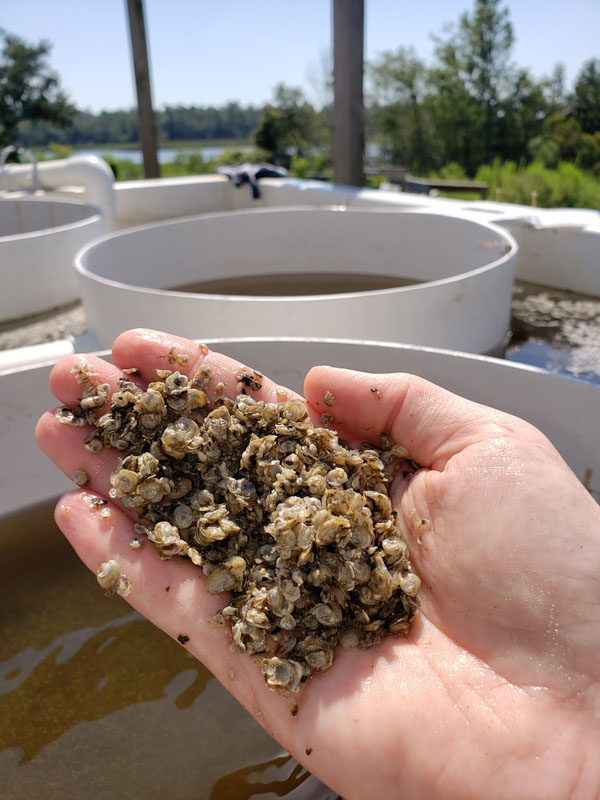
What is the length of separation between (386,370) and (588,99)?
2379 cm

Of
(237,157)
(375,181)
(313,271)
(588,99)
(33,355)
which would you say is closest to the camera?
(33,355)

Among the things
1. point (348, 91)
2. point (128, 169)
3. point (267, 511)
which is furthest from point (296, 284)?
point (128, 169)

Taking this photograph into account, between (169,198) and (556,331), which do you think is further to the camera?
(169,198)

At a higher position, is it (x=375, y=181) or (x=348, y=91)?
(x=348, y=91)

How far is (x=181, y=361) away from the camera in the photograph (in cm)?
131

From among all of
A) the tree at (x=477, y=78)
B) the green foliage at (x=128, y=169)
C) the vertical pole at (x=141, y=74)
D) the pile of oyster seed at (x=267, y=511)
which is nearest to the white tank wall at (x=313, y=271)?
the pile of oyster seed at (x=267, y=511)

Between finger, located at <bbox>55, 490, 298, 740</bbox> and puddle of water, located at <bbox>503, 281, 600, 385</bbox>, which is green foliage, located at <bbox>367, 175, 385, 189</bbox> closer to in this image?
puddle of water, located at <bbox>503, 281, 600, 385</bbox>

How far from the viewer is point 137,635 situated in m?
1.46

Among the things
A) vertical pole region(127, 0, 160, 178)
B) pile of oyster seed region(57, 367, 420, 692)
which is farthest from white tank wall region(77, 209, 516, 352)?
vertical pole region(127, 0, 160, 178)

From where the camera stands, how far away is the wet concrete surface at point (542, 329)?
9.50 ft

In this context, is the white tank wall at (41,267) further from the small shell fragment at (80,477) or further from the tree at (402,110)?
the tree at (402,110)

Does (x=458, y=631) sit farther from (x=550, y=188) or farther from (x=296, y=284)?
(x=550, y=188)

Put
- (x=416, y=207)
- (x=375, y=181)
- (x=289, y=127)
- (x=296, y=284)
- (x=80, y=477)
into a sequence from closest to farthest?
(x=80, y=477), (x=296, y=284), (x=416, y=207), (x=375, y=181), (x=289, y=127)

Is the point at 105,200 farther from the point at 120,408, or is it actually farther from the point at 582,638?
the point at 582,638
